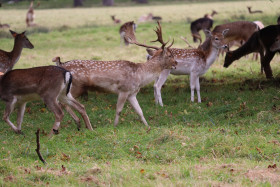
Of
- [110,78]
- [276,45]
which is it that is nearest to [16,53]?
[110,78]

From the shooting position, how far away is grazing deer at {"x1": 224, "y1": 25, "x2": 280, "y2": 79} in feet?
33.5

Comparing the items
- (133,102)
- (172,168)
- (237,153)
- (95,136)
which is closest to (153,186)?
(172,168)

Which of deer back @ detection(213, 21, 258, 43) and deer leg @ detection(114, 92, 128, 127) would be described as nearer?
deer leg @ detection(114, 92, 128, 127)

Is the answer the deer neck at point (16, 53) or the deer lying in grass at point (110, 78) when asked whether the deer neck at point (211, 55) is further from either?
the deer neck at point (16, 53)

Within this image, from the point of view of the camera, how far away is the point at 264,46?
10570mm

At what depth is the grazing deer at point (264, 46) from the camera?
33.5ft

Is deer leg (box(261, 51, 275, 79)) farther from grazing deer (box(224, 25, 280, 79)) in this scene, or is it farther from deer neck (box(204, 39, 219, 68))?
deer neck (box(204, 39, 219, 68))

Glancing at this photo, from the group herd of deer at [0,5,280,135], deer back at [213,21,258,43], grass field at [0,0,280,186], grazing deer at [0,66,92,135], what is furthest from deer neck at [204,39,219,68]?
deer back at [213,21,258,43]

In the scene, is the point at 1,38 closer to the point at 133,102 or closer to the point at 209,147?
the point at 133,102

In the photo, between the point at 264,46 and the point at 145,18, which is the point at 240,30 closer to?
the point at 264,46

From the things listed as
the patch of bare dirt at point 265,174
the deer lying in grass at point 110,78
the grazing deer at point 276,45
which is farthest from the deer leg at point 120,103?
the grazing deer at point 276,45

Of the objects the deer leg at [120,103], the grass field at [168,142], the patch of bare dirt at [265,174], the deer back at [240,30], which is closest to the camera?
the patch of bare dirt at [265,174]

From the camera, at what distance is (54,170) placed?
506cm

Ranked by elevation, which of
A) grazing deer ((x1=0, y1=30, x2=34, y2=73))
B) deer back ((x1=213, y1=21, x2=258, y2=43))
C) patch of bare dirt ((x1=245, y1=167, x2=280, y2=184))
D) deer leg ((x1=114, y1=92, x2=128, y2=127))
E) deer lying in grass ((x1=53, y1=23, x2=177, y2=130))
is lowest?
deer back ((x1=213, y1=21, x2=258, y2=43))
